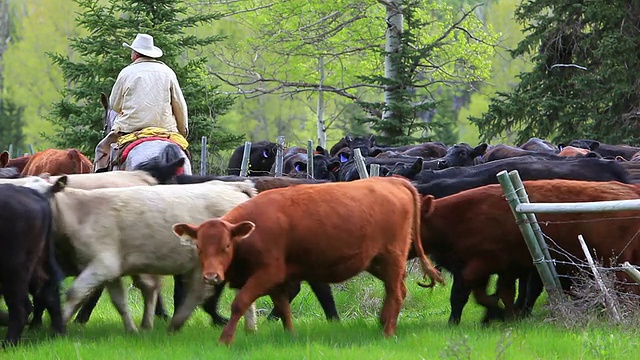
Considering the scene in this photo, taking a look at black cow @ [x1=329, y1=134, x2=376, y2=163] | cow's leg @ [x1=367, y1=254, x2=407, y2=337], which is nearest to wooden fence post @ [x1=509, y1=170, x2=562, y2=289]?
cow's leg @ [x1=367, y1=254, x2=407, y2=337]

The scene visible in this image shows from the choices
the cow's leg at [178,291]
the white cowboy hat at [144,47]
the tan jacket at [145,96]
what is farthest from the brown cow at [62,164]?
the cow's leg at [178,291]

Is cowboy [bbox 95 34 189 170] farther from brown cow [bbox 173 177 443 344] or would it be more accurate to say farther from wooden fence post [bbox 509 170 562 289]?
wooden fence post [bbox 509 170 562 289]

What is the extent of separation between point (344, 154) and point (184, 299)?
13.9 m

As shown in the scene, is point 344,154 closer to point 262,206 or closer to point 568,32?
point 568,32

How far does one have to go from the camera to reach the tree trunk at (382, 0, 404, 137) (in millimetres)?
29016

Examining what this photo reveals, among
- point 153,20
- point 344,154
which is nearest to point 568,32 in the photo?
point 344,154

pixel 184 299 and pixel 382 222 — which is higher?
pixel 382 222

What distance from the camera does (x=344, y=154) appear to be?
75.4 ft

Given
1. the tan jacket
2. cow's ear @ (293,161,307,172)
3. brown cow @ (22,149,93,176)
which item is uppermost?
the tan jacket

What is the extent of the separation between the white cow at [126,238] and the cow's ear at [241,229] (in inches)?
45.4

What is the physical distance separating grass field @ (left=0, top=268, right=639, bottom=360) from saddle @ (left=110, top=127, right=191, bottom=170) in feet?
7.96

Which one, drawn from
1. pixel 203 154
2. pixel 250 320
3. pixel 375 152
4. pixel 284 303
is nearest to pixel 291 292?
pixel 250 320

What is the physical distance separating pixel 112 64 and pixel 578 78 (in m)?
13.3

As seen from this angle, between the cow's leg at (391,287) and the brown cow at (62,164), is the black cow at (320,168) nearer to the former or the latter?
the brown cow at (62,164)
